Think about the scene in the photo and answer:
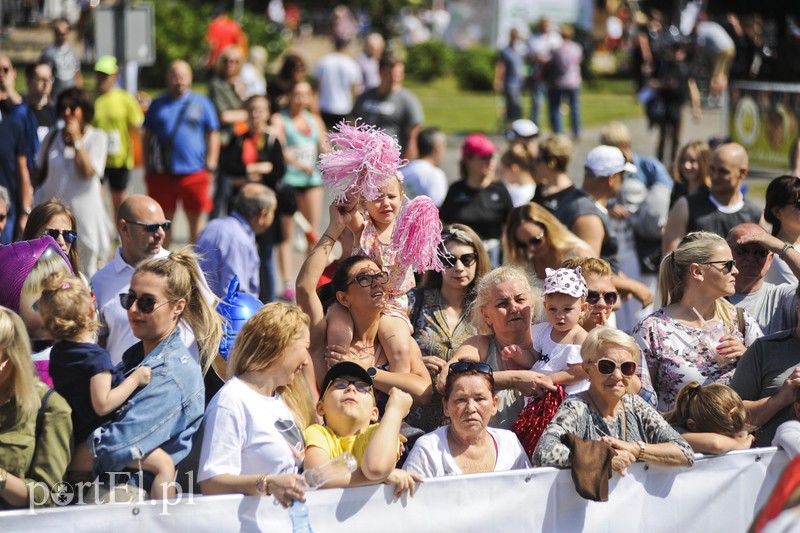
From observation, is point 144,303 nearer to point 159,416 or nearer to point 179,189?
point 159,416

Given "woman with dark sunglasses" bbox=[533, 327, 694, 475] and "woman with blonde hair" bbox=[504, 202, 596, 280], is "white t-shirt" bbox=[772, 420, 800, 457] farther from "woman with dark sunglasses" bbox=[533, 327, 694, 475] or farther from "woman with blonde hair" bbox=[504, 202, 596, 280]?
"woman with blonde hair" bbox=[504, 202, 596, 280]

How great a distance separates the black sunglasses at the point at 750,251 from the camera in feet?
19.7

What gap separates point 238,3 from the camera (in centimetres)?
2981

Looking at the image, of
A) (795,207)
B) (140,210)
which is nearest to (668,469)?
(795,207)

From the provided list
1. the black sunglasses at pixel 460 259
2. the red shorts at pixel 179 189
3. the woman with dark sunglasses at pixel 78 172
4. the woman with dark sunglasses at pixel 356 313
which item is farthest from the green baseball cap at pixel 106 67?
the woman with dark sunglasses at pixel 356 313

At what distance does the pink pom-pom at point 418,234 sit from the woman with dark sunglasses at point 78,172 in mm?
3850

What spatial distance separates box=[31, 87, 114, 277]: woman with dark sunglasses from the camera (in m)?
8.62

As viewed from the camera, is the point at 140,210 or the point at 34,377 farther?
the point at 140,210

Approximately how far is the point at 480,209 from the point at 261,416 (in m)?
3.96

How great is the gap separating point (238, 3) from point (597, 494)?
2697cm

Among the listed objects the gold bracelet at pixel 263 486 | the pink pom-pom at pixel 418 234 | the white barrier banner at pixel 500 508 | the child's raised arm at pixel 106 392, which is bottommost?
the white barrier banner at pixel 500 508

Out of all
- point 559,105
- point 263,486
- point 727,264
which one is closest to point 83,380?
point 263,486

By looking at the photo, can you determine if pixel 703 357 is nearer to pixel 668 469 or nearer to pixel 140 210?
pixel 668 469

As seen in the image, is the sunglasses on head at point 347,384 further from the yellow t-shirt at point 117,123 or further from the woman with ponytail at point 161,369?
the yellow t-shirt at point 117,123
